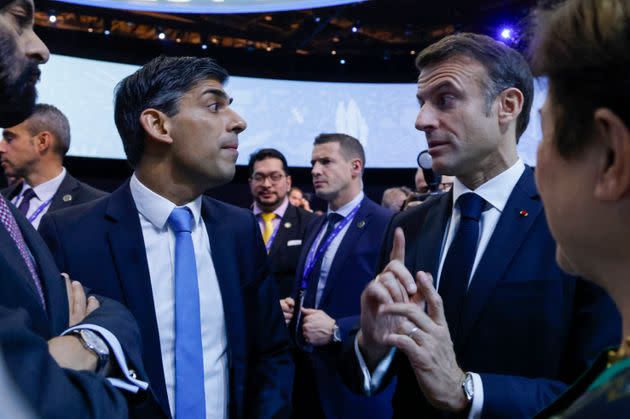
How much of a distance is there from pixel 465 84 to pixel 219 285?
1.05 m

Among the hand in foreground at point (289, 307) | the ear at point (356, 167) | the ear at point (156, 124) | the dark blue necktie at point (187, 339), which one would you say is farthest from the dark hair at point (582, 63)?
the ear at point (356, 167)

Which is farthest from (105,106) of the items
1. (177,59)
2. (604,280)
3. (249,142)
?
(604,280)

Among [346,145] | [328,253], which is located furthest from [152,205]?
[346,145]

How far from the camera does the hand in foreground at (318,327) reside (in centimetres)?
334

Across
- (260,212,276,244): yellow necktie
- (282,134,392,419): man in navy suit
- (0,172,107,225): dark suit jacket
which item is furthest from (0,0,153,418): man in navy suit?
(260,212,276,244): yellow necktie

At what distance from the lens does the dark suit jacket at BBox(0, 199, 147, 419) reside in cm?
98

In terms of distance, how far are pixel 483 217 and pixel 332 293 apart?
2.03m

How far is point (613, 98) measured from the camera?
738mm

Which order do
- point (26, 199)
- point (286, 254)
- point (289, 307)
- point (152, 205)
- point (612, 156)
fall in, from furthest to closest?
point (286, 254) < point (26, 199) < point (289, 307) < point (152, 205) < point (612, 156)

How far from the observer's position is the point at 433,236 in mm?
1879

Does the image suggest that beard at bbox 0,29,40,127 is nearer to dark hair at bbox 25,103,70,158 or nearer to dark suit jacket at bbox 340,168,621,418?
dark suit jacket at bbox 340,168,621,418

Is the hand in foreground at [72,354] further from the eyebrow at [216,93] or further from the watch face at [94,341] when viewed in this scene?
the eyebrow at [216,93]

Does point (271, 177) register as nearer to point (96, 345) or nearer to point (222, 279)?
point (222, 279)

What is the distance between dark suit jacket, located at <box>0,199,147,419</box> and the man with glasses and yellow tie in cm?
342
